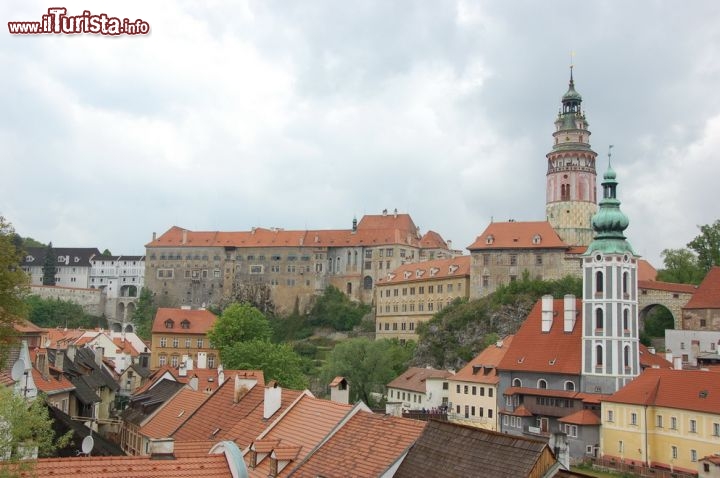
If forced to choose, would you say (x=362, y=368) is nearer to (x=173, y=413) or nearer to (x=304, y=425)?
(x=173, y=413)

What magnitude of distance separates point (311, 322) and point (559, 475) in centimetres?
9654

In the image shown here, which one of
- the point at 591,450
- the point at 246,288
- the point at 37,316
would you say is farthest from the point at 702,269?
the point at 37,316

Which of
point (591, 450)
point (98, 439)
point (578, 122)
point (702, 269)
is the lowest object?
point (591, 450)

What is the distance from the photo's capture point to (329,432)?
68.1ft

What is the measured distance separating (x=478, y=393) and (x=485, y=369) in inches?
69.9

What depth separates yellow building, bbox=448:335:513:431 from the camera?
55.2 meters

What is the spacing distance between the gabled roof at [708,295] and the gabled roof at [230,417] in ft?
145

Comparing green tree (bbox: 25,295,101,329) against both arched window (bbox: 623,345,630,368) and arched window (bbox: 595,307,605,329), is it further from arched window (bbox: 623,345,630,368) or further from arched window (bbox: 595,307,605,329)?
arched window (bbox: 623,345,630,368)

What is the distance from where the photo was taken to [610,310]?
1988 inches

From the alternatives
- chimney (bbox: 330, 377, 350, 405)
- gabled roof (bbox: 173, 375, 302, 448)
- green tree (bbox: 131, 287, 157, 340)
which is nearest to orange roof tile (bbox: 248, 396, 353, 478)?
gabled roof (bbox: 173, 375, 302, 448)

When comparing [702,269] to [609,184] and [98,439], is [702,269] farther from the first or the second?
[98,439]

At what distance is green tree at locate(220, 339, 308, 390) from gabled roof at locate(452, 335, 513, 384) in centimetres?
1165

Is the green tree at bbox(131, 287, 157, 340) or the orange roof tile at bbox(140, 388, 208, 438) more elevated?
the green tree at bbox(131, 287, 157, 340)

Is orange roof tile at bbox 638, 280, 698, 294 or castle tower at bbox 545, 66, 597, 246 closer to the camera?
orange roof tile at bbox 638, 280, 698, 294
